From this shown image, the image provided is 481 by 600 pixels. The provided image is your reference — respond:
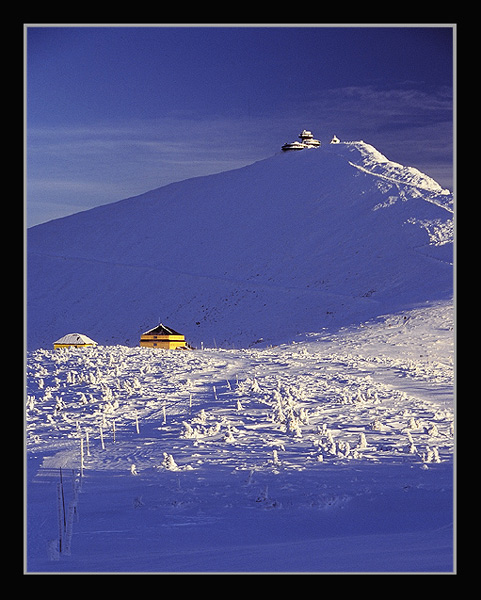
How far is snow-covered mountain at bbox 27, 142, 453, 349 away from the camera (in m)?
57.9

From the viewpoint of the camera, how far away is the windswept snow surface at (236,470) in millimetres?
10133

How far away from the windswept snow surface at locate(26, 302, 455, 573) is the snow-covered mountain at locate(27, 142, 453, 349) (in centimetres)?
2590

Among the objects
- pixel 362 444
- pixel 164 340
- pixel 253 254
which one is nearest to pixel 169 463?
pixel 362 444

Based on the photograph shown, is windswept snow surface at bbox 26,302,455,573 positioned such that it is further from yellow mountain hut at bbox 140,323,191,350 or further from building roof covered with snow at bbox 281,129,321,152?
building roof covered with snow at bbox 281,129,321,152

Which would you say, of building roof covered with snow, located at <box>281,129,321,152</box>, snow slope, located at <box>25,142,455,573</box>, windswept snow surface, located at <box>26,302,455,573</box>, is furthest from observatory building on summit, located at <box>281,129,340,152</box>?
windswept snow surface, located at <box>26,302,455,573</box>

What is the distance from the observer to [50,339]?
61250 millimetres

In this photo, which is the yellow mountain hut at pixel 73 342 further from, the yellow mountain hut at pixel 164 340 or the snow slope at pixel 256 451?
the snow slope at pixel 256 451

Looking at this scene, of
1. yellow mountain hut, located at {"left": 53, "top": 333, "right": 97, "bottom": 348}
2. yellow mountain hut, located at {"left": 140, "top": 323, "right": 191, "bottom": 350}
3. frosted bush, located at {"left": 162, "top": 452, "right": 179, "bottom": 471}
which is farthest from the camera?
yellow mountain hut, located at {"left": 140, "top": 323, "right": 191, "bottom": 350}

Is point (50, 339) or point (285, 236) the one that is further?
point (285, 236)

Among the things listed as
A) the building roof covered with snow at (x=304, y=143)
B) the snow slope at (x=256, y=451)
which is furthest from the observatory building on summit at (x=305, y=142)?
the snow slope at (x=256, y=451)

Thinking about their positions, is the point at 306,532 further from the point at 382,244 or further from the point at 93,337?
the point at 382,244
